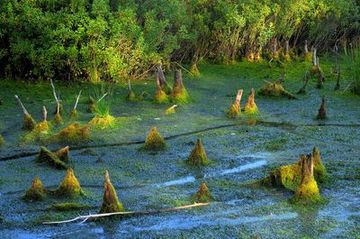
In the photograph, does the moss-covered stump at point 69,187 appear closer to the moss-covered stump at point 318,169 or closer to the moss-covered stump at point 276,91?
the moss-covered stump at point 318,169

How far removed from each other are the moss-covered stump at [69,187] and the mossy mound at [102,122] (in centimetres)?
276

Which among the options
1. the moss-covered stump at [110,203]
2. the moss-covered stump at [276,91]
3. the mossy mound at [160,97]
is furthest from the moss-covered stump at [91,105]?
the moss-covered stump at [110,203]

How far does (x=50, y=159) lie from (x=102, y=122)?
1.83m

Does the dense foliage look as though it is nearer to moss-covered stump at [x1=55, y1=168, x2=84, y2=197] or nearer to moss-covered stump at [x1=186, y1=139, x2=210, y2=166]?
moss-covered stump at [x1=186, y1=139, x2=210, y2=166]

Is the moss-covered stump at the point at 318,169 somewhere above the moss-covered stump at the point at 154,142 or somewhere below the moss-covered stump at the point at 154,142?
above

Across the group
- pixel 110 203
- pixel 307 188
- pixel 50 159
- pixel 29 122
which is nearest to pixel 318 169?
pixel 307 188

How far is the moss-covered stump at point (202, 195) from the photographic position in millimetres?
6156

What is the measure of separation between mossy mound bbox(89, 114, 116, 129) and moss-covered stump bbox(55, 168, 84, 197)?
276cm

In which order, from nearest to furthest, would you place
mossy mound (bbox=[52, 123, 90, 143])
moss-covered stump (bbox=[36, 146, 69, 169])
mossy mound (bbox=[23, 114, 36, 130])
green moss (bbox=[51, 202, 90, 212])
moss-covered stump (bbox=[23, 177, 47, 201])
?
green moss (bbox=[51, 202, 90, 212]) < moss-covered stump (bbox=[23, 177, 47, 201]) < moss-covered stump (bbox=[36, 146, 69, 169]) < mossy mound (bbox=[52, 123, 90, 143]) < mossy mound (bbox=[23, 114, 36, 130])

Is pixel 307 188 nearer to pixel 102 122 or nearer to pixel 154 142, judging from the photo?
pixel 154 142

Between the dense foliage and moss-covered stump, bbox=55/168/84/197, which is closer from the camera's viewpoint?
moss-covered stump, bbox=55/168/84/197

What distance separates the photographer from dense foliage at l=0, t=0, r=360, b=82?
36.9 ft

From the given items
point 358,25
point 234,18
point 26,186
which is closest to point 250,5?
point 234,18

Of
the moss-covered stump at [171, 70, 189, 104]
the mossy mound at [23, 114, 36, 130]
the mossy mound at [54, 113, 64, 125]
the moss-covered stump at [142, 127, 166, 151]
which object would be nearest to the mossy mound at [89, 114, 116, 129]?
the mossy mound at [54, 113, 64, 125]
